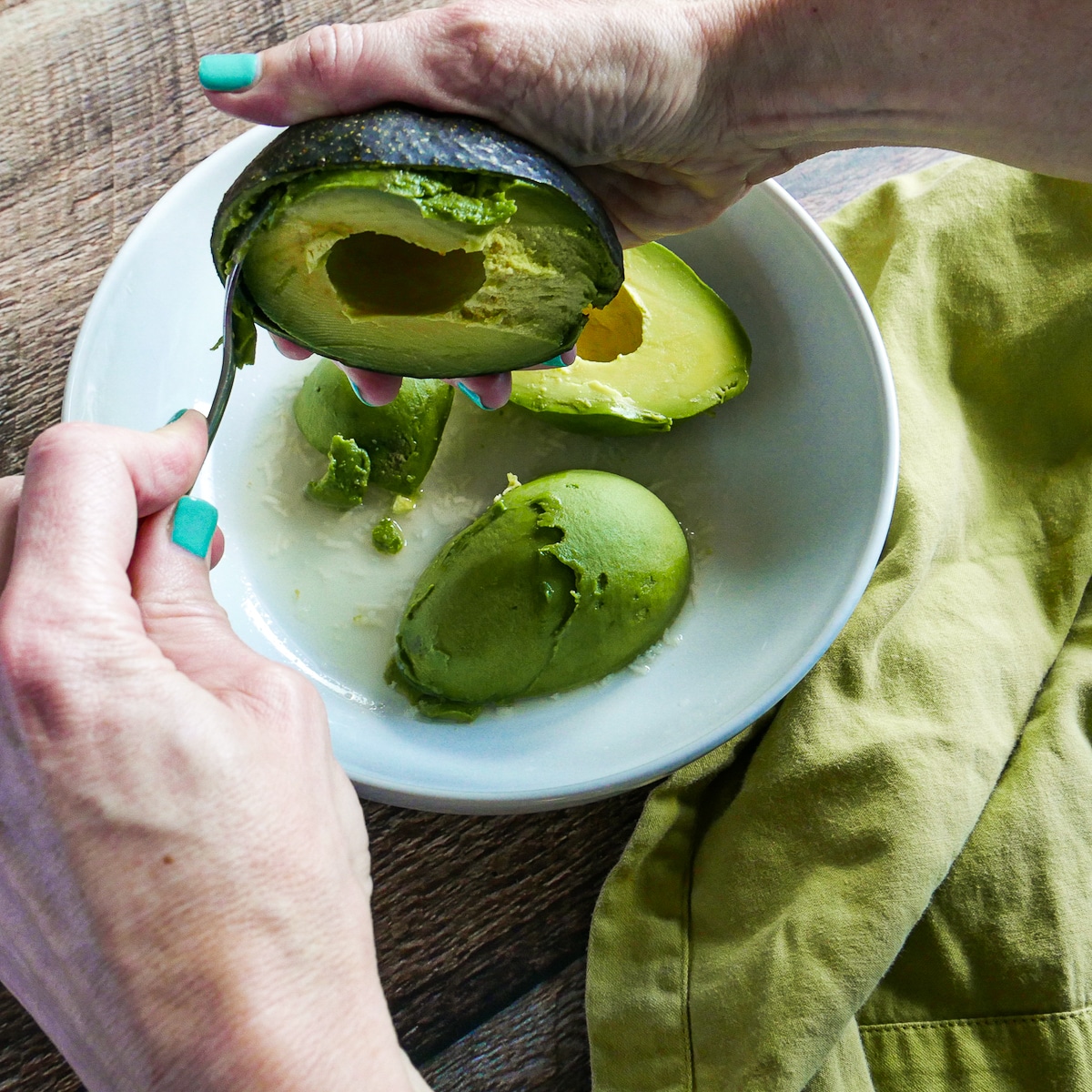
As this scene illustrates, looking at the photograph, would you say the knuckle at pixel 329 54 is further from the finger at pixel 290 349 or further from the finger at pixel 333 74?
the finger at pixel 290 349

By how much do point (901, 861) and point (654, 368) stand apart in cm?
47

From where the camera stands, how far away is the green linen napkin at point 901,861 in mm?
Answer: 777

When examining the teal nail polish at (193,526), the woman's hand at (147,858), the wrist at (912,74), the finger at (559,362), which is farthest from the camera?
the finger at (559,362)

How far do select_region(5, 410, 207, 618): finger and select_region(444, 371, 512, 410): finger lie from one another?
348mm

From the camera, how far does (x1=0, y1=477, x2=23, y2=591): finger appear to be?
1.82 feet

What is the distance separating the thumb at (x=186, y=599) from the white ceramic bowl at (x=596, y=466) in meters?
0.21

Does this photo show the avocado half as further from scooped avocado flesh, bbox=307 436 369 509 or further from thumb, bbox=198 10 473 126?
scooped avocado flesh, bbox=307 436 369 509

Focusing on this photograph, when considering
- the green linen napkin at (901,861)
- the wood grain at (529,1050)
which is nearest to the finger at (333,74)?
the green linen napkin at (901,861)

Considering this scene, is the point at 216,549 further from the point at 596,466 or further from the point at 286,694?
the point at 596,466

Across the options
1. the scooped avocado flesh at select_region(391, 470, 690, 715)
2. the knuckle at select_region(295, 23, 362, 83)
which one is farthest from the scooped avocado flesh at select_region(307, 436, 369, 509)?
the knuckle at select_region(295, 23, 362, 83)

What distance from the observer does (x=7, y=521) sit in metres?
0.56

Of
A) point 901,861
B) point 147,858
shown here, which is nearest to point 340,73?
point 147,858

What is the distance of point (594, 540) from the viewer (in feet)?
2.69

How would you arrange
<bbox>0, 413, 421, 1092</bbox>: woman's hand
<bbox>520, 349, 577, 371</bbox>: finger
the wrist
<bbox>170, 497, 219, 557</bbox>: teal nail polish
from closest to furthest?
1. <bbox>0, 413, 421, 1092</bbox>: woman's hand
2. <bbox>170, 497, 219, 557</bbox>: teal nail polish
3. the wrist
4. <bbox>520, 349, 577, 371</bbox>: finger
